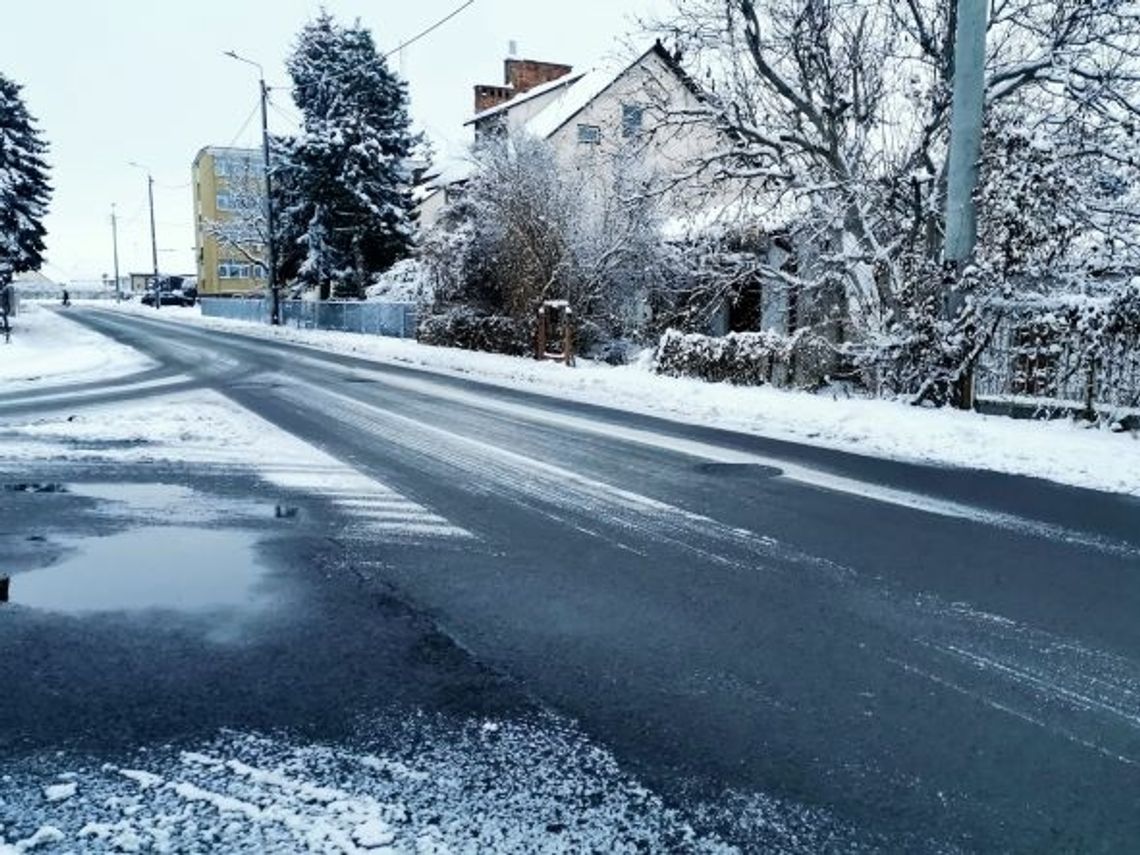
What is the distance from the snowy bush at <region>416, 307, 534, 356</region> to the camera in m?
Result: 24.7

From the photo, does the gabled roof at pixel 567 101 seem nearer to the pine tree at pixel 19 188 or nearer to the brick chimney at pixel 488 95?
the brick chimney at pixel 488 95

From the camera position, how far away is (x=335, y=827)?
2.77m

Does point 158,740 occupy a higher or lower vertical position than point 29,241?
lower

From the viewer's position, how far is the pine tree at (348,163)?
131 ft

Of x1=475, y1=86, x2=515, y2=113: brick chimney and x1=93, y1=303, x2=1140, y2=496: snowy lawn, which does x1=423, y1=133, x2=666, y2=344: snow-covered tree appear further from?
x1=475, y1=86, x2=515, y2=113: brick chimney

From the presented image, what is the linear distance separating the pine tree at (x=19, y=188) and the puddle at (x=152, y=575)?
3418cm

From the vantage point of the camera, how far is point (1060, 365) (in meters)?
11.7

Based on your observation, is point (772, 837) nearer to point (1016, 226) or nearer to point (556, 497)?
point (556, 497)

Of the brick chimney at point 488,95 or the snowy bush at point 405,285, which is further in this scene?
the brick chimney at point 488,95

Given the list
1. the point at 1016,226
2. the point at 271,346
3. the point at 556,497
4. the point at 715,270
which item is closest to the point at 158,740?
the point at 556,497

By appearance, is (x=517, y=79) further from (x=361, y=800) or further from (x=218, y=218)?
(x=218, y=218)

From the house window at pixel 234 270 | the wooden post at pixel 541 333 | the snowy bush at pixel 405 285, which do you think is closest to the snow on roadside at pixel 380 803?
the wooden post at pixel 541 333

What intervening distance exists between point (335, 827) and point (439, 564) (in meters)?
2.86

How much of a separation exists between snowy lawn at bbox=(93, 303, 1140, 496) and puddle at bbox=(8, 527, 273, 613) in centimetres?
699
